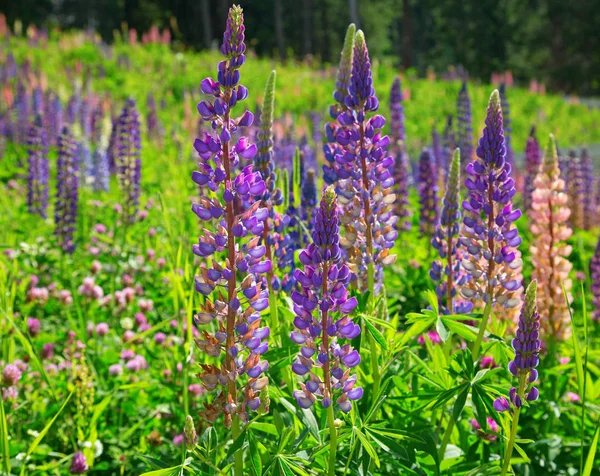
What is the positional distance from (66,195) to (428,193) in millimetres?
2680

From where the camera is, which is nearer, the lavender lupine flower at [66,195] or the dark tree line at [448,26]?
the lavender lupine flower at [66,195]

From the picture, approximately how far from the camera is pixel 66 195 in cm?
470

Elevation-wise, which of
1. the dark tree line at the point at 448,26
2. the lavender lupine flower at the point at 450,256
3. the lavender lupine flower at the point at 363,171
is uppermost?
the dark tree line at the point at 448,26

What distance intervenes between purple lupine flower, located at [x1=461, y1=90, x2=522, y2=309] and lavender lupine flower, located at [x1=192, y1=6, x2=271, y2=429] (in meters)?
0.82

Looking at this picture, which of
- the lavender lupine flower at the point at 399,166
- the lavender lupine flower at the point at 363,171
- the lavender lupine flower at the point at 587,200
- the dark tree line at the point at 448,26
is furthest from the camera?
the dark tree line at the point at 448,26

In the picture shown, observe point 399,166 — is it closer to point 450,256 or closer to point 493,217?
point 450,256

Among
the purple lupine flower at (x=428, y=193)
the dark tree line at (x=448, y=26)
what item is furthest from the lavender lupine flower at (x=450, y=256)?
the dark tree line at (x=448, y=26)

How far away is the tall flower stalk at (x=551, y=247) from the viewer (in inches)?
125

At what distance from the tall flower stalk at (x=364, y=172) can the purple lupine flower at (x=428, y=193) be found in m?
2.57

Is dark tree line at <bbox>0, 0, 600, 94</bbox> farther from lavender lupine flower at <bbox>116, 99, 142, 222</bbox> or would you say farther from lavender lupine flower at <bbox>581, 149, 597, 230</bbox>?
lavender lupine flower at <bbox>116, 99, 142, 222</bbox>

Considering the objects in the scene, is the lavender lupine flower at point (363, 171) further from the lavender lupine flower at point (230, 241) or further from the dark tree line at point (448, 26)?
the dark tree line at point (448, 26)

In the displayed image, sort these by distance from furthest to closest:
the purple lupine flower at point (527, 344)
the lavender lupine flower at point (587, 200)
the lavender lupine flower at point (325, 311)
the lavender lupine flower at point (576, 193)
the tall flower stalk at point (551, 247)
→ the lavender lupine flower at point (587, 200) < the lavender lupine flower at point (576, 193) < the tall flower stalk at point (551, 247) < the purple lupine flower at point (527, 344) < the lavender lupine flower at point (325, 311)

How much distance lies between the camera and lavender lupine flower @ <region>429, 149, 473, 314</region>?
8.60ft

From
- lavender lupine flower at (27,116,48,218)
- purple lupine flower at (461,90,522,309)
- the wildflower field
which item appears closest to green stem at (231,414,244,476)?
the wildflower field
